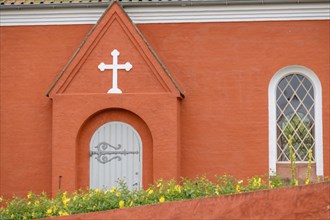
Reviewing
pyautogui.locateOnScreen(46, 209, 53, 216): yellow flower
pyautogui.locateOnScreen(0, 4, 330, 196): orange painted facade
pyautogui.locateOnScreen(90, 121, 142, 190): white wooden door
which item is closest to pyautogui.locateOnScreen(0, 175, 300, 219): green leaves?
pyautogui.locateOnScreen(46, 209, 53, 216): yellow flower

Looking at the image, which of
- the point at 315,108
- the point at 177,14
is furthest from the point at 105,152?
the point at 315,108

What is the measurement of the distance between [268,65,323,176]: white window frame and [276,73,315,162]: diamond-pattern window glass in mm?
95

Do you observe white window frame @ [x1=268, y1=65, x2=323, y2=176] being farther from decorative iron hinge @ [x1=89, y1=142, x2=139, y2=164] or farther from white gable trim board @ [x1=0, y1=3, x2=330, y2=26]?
decorative iron hinge @ [x1=89, y1=142, x2=139, y2=164]

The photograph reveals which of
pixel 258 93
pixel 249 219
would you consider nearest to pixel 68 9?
pixel 258 93

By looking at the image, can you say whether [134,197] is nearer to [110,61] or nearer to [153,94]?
[153,94]

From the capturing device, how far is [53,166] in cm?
1265

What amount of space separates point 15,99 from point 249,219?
8223 millimetres

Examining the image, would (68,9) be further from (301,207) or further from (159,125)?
(301,207)

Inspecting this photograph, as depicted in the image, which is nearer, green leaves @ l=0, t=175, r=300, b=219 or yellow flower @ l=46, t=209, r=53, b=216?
green leaves @ l=0, t=175, r=300, b=219

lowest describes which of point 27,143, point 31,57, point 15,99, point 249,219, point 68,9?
point 249,219

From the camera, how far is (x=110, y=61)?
12688 millimetres

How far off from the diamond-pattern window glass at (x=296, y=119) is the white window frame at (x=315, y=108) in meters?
0.10

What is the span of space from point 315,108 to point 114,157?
4.49m

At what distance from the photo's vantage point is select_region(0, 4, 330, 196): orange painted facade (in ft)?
41.3
